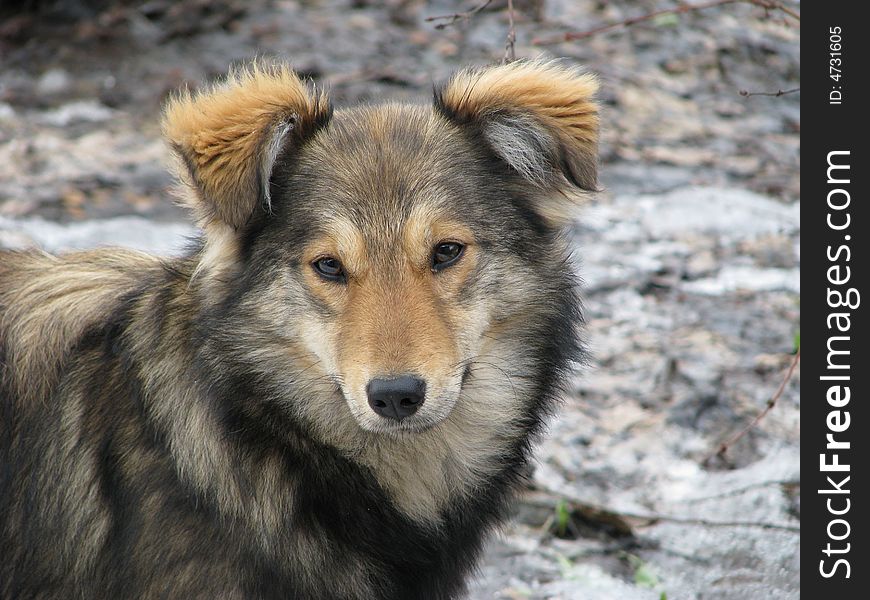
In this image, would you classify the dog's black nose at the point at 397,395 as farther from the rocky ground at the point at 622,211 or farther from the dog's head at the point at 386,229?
the rocky ground at the point at 622,211

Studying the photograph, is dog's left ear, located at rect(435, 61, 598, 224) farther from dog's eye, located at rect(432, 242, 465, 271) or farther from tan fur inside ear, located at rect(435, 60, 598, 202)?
dog's eye, located at rect(432, 242, 465, 271)

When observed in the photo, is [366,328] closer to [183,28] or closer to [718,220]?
[718,220]

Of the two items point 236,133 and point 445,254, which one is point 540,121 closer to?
point 445,254

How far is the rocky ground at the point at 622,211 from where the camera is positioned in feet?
17.8

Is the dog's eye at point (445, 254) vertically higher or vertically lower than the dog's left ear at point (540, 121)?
lower

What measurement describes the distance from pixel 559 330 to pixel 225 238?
1.24m

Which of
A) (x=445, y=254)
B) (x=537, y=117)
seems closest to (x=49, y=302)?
(x=445, y=254)

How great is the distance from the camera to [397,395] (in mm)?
3496

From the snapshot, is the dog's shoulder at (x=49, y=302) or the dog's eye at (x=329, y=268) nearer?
the dog's eye at (x=329, y=268)

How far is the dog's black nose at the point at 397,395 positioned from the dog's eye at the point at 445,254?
0.49m

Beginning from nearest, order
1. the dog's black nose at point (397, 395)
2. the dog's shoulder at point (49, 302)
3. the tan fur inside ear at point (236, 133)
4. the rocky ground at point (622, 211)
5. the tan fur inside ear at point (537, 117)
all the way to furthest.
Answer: the dog's black nose at point (397, 395) < the tan fur inside ear at point (236, 133) < the tan fur inside ear at point (537, 117) < the dog's shoulder at point (49, 302) < the rocky ground at point (622, 211)

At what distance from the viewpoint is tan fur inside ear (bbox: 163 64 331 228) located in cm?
377

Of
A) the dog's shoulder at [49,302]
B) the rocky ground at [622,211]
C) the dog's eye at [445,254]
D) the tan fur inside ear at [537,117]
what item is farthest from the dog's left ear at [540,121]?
the rocky ground at [622,211]
